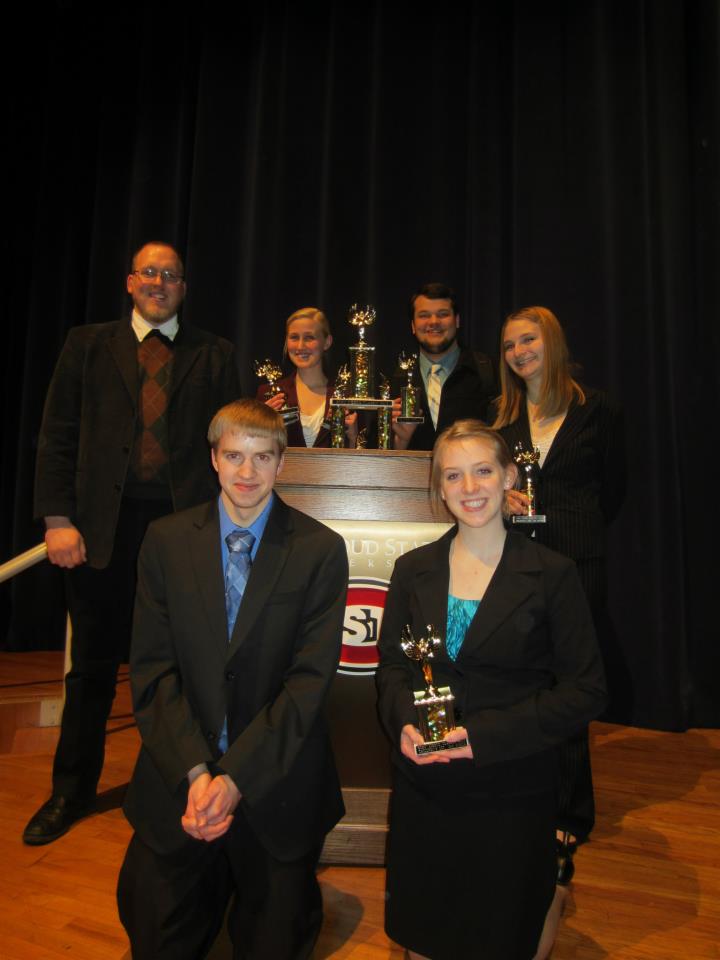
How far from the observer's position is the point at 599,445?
2.01 metres

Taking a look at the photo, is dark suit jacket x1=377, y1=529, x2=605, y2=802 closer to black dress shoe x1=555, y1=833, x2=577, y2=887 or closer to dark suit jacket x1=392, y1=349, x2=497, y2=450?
black dress shoe x1=555, y1=833, x2=577, y2=887

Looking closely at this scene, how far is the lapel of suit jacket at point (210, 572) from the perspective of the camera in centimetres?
141

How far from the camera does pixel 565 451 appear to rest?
6.35 feet

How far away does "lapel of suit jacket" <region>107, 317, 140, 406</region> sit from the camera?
2.14 meters

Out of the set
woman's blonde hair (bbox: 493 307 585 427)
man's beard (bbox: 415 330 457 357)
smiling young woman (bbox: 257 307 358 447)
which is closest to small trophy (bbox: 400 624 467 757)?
woman's blonde hair (bbox: 493 307 585 427)

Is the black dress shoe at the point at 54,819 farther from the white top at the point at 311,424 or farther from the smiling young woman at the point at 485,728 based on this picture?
the white top at the point at 311,424

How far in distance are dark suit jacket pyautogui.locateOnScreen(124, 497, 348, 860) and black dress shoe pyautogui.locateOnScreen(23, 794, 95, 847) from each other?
0.76 meters

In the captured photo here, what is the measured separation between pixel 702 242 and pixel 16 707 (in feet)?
13.0

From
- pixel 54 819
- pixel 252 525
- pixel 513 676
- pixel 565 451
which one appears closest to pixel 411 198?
pixel 565 451

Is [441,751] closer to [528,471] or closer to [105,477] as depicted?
[528,471]

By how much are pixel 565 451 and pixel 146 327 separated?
145 cm

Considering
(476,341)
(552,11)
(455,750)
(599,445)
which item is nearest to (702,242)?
(476,341)

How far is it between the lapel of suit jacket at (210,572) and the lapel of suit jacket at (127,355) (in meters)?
0.81

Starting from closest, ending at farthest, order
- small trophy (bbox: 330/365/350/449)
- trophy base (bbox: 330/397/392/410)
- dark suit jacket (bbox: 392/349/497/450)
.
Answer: trophy base (bbox: 330/397/392/410) < small trophy (bbox: 330/365/350/449) < dark suit jacket (bbox: 392/349/497/450)
